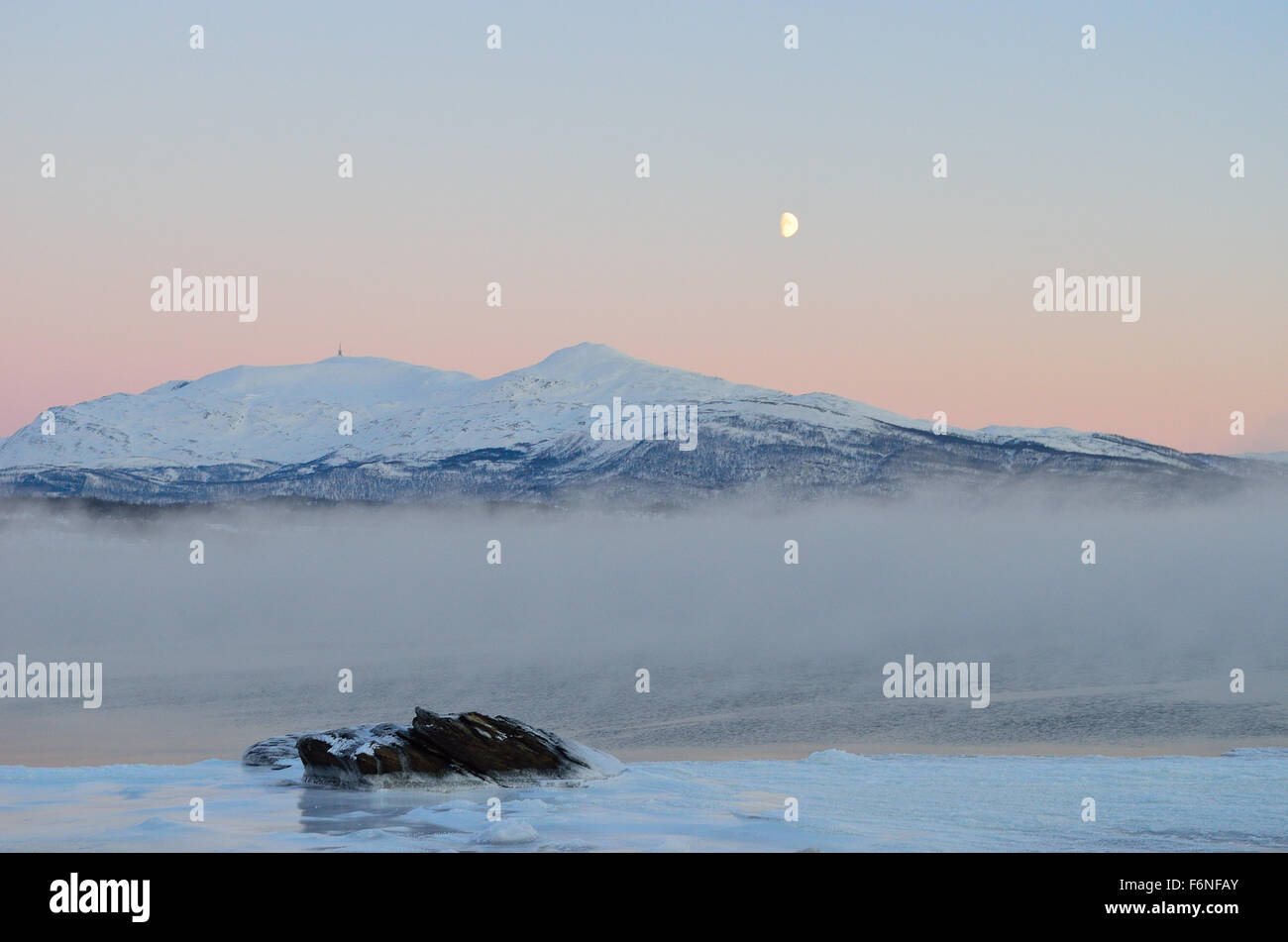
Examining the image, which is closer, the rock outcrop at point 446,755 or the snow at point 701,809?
the snow at point 701,809

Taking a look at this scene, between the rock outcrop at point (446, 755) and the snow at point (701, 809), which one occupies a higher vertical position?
the rock outcrop at point (446, 755)

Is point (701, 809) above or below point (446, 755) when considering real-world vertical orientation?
below

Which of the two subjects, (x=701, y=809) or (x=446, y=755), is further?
(x=446, y=755)

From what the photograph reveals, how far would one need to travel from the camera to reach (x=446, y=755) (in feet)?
116

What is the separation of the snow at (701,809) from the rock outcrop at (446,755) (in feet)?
2.12

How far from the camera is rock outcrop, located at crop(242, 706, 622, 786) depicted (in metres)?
34.7

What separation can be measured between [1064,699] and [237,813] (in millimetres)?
54434

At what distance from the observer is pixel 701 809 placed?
30.8 metres

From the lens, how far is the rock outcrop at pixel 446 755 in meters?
34.7

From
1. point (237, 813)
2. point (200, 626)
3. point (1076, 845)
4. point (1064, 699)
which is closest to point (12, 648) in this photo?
point (200, 626)

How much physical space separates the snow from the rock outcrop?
65cm

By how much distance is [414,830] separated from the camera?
1118 inches

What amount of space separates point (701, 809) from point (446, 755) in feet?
24.4
